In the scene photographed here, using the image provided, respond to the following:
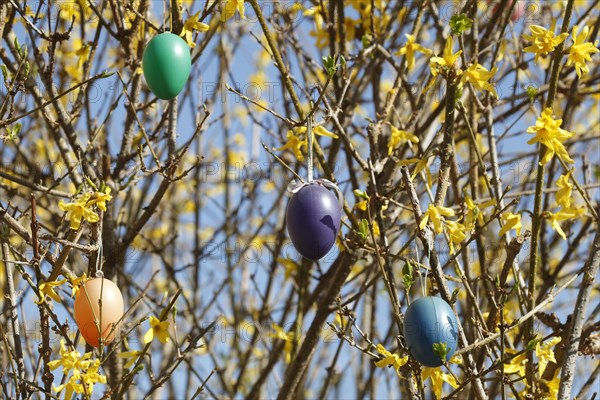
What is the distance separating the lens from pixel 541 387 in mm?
2707

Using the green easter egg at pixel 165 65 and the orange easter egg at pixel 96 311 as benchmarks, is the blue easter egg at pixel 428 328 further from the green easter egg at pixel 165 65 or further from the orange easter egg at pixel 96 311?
the green easter egg at pixel 165 65

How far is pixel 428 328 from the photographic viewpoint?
2123 mm

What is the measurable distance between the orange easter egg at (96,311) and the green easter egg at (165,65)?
0.65m

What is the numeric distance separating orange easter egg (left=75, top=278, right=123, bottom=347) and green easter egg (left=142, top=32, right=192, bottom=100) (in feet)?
2.12

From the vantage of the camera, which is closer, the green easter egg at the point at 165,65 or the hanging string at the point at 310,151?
the hanging string at the point at 310,151

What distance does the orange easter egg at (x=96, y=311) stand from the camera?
233 cm

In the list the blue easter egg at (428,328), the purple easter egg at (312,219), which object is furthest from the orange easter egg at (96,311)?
the blue easter egg at (428,328)

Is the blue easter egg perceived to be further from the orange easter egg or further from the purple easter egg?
the orange easter egg

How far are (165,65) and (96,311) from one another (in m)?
0.79

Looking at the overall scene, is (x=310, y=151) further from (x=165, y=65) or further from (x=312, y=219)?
(x=165, y=65)

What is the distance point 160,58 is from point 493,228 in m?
2.41

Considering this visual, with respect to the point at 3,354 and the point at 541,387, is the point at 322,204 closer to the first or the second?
the point at 541,387

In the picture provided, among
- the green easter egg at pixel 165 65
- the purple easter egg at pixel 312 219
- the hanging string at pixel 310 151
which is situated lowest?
the purple easter egg at pixel 312 219

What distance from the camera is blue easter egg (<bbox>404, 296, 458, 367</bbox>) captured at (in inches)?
83.7
